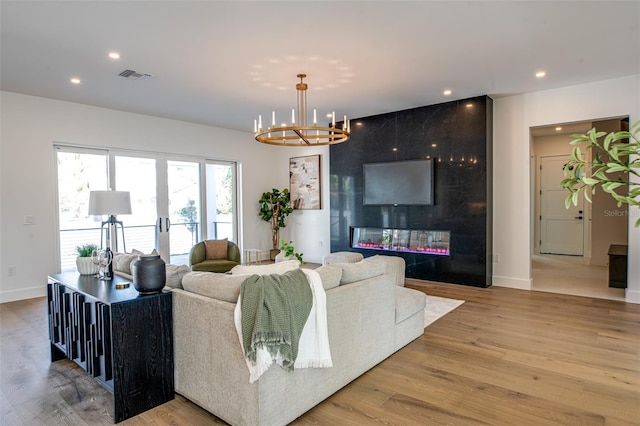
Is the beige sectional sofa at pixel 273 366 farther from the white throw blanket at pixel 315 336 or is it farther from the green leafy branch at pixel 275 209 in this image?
the green leafy branch at pixel 275 209

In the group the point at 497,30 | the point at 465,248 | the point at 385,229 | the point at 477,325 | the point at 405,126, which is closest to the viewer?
the point at 497,30

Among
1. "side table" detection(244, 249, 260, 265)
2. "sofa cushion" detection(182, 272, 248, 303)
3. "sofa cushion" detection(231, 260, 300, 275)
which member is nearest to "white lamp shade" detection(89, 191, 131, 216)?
"sofa cushion" detection(182, 272, 248, 303)

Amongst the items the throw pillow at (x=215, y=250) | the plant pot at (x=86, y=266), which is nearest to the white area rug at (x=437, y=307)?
the throw pillow at (x=215, y=250)

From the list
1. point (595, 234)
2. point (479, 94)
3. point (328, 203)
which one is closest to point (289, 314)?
point (479, 94)

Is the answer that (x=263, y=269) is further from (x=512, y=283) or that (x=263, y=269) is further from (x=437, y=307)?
(x=512, y=283)

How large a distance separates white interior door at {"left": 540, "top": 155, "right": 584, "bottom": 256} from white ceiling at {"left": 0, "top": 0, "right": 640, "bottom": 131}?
4.09m

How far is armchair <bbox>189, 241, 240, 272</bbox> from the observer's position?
211 inches

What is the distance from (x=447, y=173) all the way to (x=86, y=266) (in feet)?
16.0

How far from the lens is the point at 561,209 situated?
8.43 metres

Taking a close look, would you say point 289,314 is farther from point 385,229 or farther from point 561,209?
point 561,209

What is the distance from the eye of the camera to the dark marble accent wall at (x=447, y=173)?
546cm

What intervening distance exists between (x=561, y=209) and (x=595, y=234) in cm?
138

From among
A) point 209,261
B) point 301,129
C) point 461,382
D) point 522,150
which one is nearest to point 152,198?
point 209,261

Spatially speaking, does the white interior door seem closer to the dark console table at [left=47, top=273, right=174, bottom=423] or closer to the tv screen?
the tv screen
